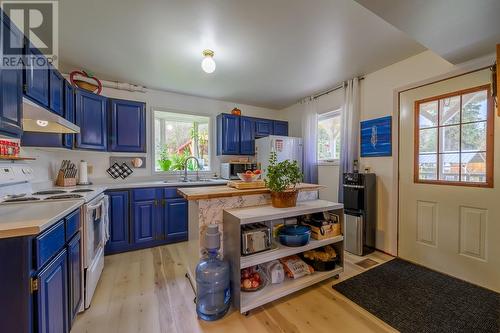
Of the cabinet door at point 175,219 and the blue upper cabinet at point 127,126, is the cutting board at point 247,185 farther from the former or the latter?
the blue upper cabinet at point 127,126

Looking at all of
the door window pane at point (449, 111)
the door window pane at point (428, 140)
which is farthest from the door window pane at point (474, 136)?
the door window pane at point (428, 140)

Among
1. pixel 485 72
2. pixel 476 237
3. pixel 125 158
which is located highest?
pixel 485 72

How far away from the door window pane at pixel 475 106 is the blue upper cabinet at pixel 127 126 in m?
4.06

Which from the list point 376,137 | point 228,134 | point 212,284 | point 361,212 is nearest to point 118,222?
point 212,284

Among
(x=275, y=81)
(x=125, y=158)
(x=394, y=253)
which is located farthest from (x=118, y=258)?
(x=394, y=253)

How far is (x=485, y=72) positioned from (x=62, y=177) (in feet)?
15.4

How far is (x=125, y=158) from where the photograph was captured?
3.29 meters

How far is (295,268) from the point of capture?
1904mm

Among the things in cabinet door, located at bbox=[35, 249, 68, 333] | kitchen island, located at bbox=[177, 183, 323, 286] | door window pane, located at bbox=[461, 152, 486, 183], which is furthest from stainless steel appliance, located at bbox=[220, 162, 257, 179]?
door window pane, located at bbox=[461, 152, 486, 183]

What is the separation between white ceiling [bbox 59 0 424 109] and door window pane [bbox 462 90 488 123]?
72 cm

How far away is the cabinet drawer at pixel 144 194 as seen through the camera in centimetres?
282

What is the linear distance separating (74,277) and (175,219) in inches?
66.0

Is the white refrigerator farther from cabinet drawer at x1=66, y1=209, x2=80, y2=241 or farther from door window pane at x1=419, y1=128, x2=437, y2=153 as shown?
cabinet drawer at x1=66, y1=209, x2=80, y2=241

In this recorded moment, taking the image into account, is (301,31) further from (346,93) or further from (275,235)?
(275,235)
